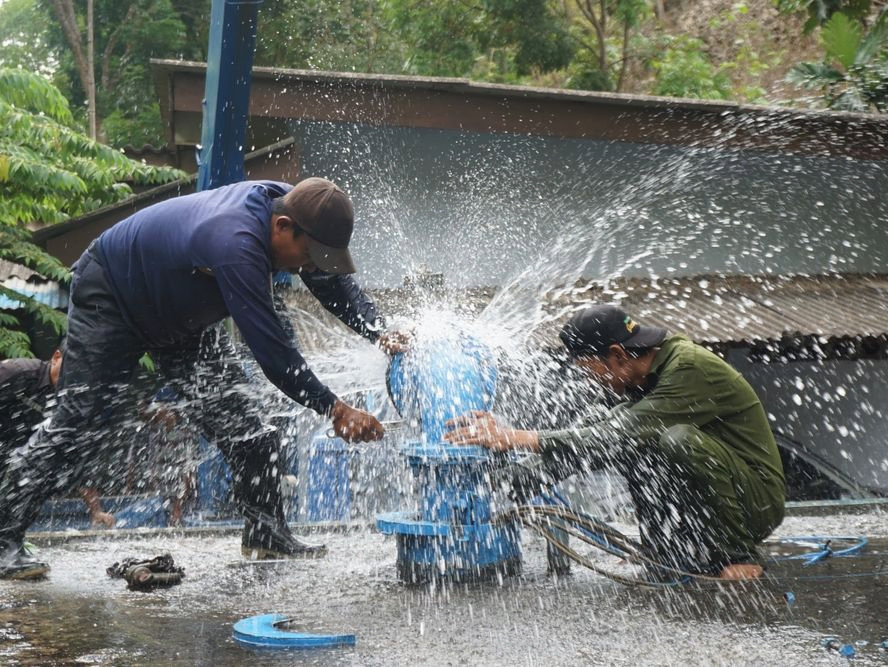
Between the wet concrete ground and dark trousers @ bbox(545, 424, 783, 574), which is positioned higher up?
dark trousers @ bbox(545, 424, 783, 574)

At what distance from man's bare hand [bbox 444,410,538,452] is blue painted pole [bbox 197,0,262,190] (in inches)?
126

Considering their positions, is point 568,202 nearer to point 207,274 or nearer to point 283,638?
point 207,274

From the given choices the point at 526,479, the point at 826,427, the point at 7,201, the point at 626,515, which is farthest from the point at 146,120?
the point at 526,479

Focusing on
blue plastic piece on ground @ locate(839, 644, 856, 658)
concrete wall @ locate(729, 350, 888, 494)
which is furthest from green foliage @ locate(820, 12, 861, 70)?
blue plastic piece on ground @ locate(839, 644, 856, 658)

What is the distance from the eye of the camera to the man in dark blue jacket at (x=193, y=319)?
3.80 meters

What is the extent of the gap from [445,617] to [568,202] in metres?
6.53

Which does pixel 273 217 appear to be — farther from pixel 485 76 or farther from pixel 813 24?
pixel 485 76

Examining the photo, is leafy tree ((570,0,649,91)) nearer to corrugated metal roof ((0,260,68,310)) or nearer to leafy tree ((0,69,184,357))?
leafy tree ((0,69,184,357))

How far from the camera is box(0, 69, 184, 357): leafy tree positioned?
8.77 meters

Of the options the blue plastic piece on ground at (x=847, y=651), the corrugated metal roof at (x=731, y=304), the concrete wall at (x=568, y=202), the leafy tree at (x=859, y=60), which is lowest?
the blue plastic piece on ground at (x=847, y=651)

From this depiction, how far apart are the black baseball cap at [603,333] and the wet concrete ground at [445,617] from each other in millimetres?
1001

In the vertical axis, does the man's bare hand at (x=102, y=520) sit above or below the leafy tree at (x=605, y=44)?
below

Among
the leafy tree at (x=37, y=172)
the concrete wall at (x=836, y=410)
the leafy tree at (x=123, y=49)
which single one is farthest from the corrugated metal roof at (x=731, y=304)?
the leafy tree at (x=123, y=49)

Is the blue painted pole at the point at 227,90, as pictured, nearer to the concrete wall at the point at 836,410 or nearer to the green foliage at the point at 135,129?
the concrete wall at the point at 836,410
